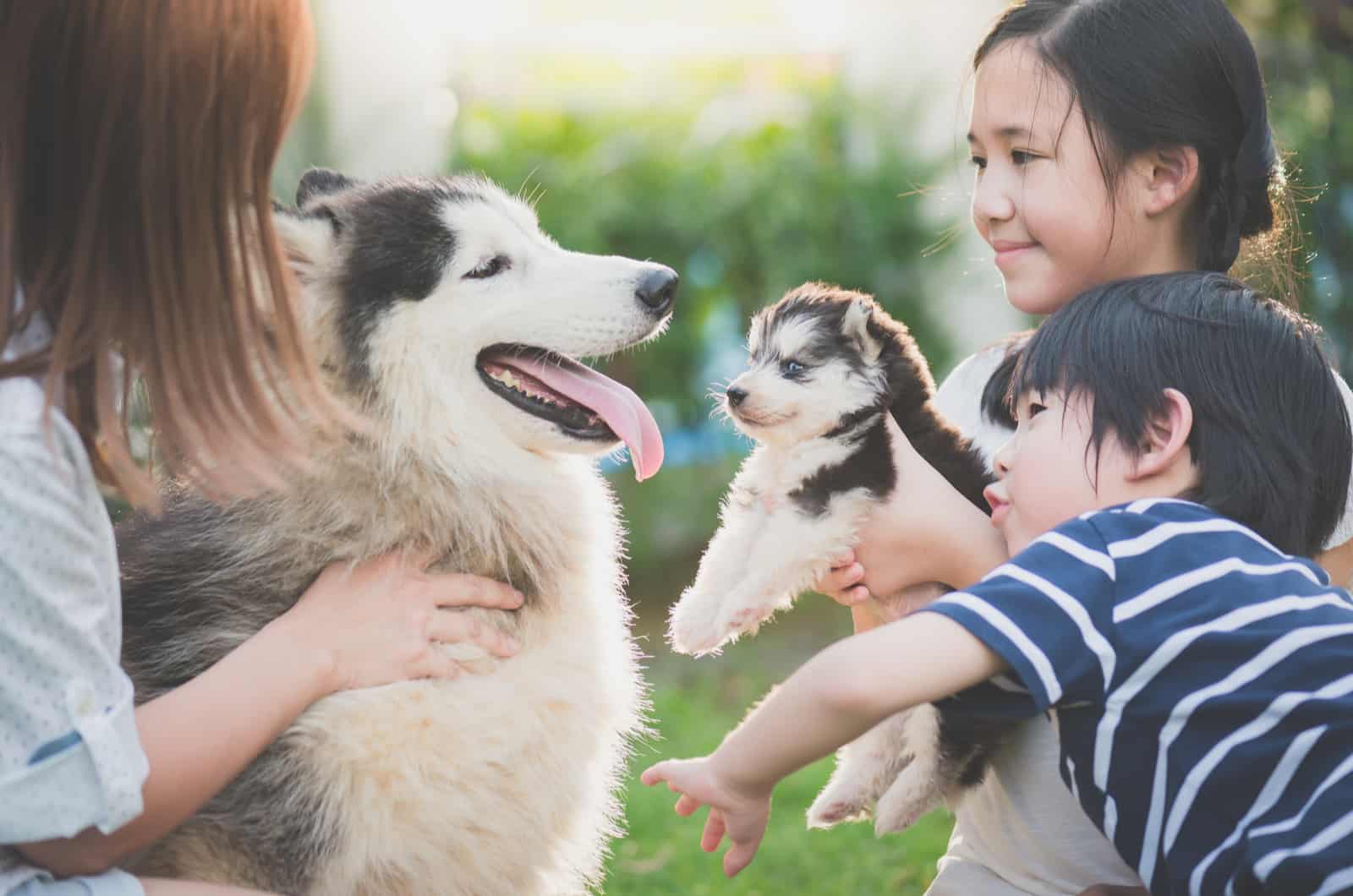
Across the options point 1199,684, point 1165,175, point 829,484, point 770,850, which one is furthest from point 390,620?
point 770,850

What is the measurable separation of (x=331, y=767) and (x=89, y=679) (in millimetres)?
570

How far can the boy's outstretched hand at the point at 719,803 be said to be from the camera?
67.4 inches

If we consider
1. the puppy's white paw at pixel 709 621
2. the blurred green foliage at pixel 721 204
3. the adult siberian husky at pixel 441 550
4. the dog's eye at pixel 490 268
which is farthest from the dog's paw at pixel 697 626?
the blurred green foliage at pixel 721 204

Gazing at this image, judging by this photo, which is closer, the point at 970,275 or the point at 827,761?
the point at 827,761

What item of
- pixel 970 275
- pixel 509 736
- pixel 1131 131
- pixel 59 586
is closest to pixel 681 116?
pixel 970 275

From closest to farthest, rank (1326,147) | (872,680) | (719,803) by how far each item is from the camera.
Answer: (872,680) → (719,803) → (1326,147)

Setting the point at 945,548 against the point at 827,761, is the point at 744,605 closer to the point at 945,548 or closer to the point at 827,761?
the point at 945,548

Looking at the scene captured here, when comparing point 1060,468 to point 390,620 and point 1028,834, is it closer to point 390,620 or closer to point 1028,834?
point 1028,834

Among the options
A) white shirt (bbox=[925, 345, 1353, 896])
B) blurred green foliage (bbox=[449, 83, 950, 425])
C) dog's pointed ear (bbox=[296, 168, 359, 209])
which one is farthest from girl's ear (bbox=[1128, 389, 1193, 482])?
blurred green foliage (bbox=[449, 83, 950, 425])

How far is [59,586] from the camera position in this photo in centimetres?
140

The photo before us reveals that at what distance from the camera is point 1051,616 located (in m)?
1.52

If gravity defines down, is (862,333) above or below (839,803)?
above

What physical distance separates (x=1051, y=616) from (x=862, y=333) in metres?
1.30

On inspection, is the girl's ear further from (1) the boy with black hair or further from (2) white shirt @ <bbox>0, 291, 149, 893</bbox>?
(2) white shirt @ <bbox>0, 291, 149, 893</bbox>
